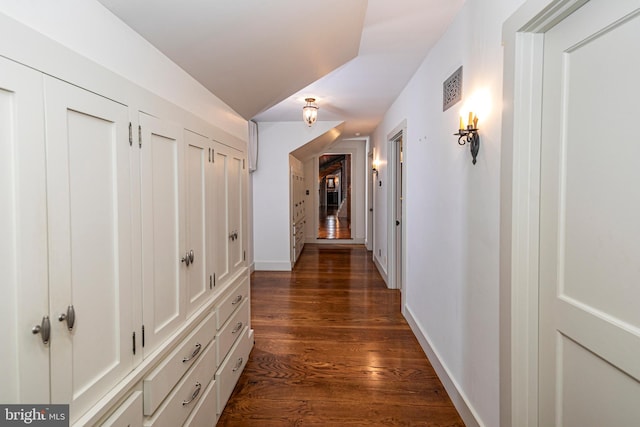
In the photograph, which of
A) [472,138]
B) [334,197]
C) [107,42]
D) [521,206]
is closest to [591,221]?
[521,206]

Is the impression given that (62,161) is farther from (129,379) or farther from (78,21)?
(129,379)

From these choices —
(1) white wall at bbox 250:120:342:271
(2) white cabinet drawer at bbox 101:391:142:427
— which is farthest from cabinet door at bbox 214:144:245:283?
(1) white wall at bbox 250:120:342:271

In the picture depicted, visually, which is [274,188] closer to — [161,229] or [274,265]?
[274,265]

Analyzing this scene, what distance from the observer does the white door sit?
922 mm

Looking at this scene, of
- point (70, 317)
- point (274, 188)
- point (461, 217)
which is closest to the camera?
point (70, 317)

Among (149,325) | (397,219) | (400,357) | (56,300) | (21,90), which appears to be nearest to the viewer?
(21,90)

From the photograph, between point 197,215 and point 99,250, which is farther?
point 197,215

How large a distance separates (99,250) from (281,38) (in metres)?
1.32

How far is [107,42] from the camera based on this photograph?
1047mm

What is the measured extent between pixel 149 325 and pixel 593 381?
5.07 ft

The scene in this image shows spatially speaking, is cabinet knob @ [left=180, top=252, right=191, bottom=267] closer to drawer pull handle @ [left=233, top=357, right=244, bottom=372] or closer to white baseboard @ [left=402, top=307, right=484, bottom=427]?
drawer pull handle @ [left=233, top=357, right=244, bottom=372]

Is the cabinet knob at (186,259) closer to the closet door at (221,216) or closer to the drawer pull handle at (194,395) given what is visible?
the closet door at (221,216)

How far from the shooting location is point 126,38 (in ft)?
3.76

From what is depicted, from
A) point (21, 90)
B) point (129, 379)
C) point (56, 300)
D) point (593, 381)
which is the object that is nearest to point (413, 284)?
point (593, 381)
